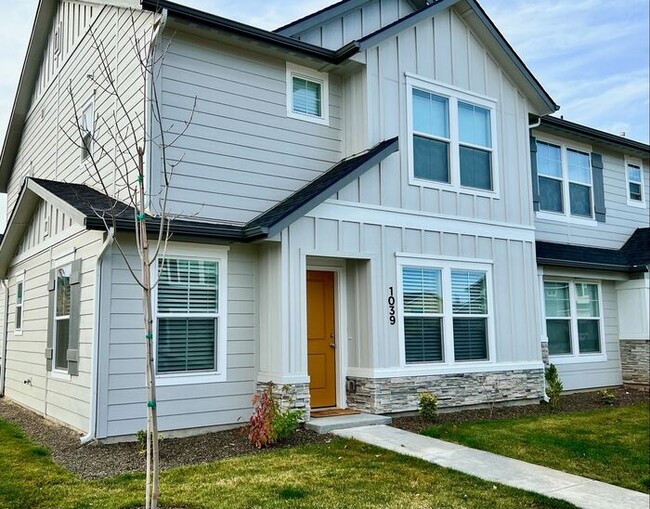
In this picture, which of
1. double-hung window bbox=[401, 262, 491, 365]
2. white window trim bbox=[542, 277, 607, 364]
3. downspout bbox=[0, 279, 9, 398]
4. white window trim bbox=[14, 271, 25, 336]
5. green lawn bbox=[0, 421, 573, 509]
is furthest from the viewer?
downspout bbox=[0, 279, 9, 398]

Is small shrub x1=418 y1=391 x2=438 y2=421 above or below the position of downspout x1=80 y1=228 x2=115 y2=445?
below

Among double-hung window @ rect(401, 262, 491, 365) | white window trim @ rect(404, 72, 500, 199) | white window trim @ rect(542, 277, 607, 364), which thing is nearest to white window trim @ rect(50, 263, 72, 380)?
double-hung window @ rect(401, 262, 491, 365)

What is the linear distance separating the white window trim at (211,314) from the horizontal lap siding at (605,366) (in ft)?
25.1

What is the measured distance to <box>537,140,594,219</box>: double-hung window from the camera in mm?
13391

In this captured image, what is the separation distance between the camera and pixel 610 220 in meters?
14.8

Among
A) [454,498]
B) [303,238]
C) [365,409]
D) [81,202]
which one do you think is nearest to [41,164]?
[81,202]

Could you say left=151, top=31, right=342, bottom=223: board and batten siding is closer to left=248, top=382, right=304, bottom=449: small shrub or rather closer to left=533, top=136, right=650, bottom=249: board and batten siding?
left=248, top=382, right=304, bottom=449: small shrub

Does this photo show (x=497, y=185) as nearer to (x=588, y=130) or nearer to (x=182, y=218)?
(x=588, y=130)

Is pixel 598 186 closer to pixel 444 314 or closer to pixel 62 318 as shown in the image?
pixel 444 314

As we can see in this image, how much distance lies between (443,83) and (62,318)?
294 inches

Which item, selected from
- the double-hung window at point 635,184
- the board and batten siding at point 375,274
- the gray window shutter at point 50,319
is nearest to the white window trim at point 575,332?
the board and batten siding at point 375,274

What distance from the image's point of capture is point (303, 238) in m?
8.63

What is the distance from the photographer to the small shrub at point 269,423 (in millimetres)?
7219

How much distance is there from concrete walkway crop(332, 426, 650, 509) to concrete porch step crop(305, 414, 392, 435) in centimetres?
12
